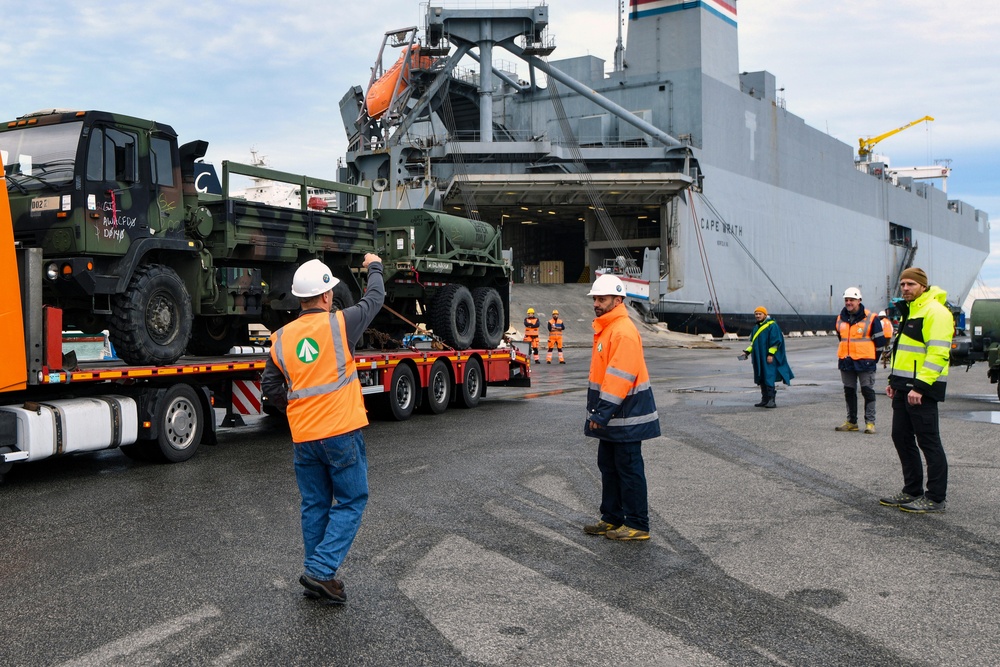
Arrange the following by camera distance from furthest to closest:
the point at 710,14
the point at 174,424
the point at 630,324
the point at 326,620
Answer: the point at 710,14, the point at 174,424, the point at 630,324, the point at 326,620

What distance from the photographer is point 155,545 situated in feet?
20.4

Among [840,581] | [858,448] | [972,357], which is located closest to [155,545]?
[840,581]

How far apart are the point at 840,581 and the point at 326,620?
298 cm

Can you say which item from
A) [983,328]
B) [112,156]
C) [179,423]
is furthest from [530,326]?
[112,156]

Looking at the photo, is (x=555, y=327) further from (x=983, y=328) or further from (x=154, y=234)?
(x=154, y=234)

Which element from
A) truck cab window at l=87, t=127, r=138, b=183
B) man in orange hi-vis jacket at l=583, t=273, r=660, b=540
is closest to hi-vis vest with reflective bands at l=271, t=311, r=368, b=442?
man in orange hi-vis jacket at l=583, t=273, r=660, b=540

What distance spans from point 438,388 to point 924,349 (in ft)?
28.4

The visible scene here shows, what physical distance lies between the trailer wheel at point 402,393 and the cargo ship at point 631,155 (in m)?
31.0

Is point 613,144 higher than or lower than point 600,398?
higher

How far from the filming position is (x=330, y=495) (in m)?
5.18

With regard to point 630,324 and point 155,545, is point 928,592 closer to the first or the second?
point 630,324

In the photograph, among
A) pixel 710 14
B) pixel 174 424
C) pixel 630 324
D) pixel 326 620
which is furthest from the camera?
pixel 710 14

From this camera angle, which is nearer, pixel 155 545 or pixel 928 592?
pixel 928 592

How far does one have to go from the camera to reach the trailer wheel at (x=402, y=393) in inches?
536
